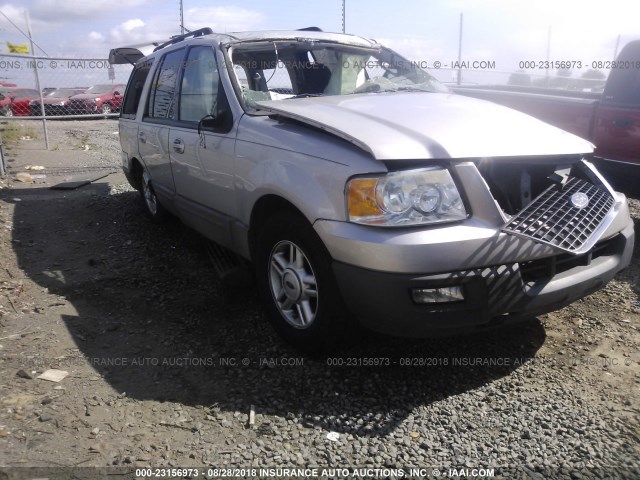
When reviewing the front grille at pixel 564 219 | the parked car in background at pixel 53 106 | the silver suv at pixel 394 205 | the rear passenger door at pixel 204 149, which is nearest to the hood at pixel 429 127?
the silver suv at pixel 394 205

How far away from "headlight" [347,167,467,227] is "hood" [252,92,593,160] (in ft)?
0.35

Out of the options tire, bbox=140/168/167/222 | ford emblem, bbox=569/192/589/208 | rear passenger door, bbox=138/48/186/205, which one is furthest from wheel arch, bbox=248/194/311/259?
tire, bbox=140/168/167/222

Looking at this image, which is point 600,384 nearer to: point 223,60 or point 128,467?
point 128,467

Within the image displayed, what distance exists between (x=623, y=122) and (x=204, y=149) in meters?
4.02

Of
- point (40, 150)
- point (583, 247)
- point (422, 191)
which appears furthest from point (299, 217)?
point (40, 150)

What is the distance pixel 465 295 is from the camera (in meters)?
2.51

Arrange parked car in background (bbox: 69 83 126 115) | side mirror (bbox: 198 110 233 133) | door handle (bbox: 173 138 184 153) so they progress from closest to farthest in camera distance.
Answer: side mirror (bbox: 198 110 233 133) → door handle (bbox: 173 138 184 153) → parked car in background (bbox: 69 83 126 115)

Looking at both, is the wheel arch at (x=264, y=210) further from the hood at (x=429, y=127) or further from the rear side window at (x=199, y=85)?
the rear side window at (x=199, y=85)

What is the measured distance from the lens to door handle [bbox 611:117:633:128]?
516 cm

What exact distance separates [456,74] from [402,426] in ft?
39.7

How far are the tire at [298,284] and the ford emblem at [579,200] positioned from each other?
1.29m

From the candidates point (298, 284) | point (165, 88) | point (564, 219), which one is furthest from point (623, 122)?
point (165, 88)

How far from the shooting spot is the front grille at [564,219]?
2.52 m

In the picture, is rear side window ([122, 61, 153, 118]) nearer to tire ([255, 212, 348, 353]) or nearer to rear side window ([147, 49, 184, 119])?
rear side window ([147, 49, 184, 119])
